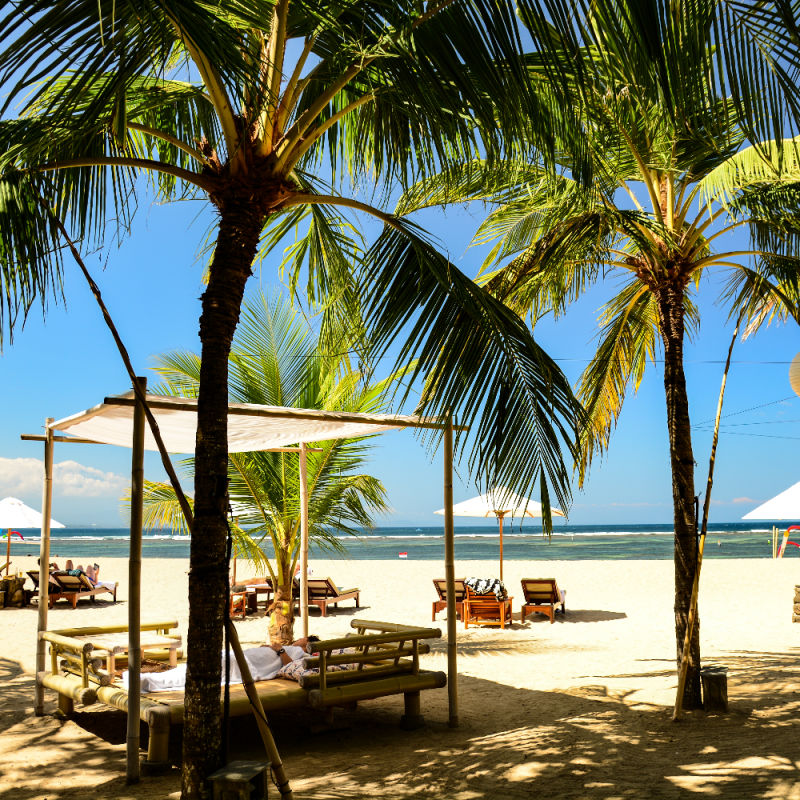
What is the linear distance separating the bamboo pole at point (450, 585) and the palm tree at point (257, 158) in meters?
1.19

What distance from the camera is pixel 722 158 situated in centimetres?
672

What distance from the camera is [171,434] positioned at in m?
6.89

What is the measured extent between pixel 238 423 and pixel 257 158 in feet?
8.17

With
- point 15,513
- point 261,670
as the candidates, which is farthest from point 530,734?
point 15,513

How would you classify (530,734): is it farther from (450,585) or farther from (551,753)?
(450,585)

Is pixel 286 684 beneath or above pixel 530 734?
above

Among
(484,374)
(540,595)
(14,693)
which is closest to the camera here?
(484,374)

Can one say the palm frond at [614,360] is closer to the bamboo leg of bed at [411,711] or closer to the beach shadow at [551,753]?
the beach shadow at [551,753]

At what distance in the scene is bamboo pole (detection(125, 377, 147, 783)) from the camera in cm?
472

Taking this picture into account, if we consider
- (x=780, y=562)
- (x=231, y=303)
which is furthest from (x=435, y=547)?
(x=231, y=303)

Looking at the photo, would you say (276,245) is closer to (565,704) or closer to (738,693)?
(565,704)

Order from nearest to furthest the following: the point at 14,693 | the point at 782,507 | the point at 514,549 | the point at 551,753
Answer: the point at 551,753 < the point at 14,693 < the point at 782,507 < the point at 514,549

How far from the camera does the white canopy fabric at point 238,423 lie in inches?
205

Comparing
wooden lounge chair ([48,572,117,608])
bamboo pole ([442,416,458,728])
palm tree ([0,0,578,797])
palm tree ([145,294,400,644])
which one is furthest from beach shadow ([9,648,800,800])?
wooden lounge chair ([48,572,117,608])
